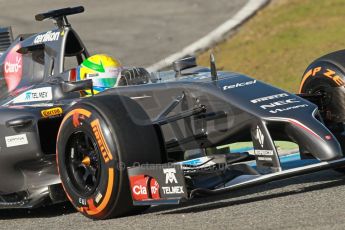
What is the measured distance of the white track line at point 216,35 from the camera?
16.6 metres

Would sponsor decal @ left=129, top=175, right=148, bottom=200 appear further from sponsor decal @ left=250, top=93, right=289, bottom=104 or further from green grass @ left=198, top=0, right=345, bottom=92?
green grass @ left=198, top=0, right=345, bottom=92

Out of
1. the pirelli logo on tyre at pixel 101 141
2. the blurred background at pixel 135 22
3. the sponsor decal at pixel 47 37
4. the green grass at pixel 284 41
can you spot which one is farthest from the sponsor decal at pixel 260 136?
the blurred background at pixel 135 22

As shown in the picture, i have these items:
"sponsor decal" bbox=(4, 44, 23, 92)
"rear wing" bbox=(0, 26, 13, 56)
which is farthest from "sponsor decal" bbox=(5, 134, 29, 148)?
"rear wing" bbox=(0, 26, 13, 56)

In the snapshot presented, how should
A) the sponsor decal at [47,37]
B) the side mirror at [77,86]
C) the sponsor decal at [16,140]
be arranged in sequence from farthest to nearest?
the sponsor decal at [47,37] < the side mirror at [77,86] < the sponsor decal at [16,140]

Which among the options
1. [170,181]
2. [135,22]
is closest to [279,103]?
[170,181]

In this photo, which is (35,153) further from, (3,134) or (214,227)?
(214,227)

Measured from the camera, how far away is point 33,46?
28.8 ft

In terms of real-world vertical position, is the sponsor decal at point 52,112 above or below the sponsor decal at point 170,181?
above

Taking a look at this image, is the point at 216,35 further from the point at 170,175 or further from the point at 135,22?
the point at 170,175

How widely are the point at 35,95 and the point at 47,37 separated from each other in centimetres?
80

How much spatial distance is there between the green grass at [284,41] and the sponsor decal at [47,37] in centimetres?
592

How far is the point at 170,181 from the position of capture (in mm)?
6387

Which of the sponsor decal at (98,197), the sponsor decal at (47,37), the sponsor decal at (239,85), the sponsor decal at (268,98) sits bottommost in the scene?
the sponsor decal at (98,197)

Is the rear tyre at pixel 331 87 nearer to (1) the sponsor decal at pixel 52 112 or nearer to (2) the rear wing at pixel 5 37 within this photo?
(1) the sponsor decal at pixel 52 112
